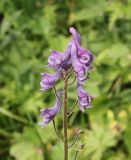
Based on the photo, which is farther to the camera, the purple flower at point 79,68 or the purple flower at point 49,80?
the purple flower at point 49,80

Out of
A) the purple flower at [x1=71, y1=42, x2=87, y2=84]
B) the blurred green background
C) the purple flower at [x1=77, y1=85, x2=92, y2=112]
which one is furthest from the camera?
the blurred green background

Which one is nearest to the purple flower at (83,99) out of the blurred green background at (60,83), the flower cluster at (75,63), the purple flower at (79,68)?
the flower cluster at (75,63)

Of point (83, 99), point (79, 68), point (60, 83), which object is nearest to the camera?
point (79, 68)

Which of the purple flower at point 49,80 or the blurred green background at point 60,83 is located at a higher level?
the blurred green background at point 60,83

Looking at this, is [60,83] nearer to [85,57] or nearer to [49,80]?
[49,80]

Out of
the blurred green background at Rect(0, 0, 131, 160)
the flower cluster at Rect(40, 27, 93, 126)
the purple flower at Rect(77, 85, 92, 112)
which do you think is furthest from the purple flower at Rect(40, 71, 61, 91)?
the blurred green background at Rect(0, 0, 131, 160)

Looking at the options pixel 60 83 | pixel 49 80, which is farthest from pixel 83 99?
pixel 60 83

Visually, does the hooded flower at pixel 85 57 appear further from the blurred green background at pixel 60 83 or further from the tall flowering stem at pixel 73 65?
the blurred green background at pixel 60 83

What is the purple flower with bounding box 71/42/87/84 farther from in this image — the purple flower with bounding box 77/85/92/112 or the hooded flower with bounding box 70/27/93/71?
the purple flower with bounding box 77/85/92/112
